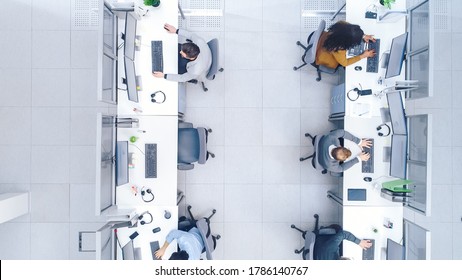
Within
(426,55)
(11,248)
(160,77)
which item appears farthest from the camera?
(11,248)

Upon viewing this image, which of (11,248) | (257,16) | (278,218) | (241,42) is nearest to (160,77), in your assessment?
(241,42)

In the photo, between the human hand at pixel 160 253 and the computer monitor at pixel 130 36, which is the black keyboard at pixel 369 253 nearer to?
the human hand at pixel 160 253

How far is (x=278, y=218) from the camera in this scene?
3.87 meters

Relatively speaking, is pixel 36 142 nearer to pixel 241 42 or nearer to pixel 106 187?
pixel 106 187

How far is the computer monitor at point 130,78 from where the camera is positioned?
2926 millimetres

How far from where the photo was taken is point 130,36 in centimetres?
299

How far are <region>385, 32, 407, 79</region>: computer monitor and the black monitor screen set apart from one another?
9.45 feet

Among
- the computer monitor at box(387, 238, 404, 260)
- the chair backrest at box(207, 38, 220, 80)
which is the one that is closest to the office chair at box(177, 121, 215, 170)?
the chair backrest at box(207, 38, 220, 80)

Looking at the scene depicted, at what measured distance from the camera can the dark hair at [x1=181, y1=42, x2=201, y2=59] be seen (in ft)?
9.78

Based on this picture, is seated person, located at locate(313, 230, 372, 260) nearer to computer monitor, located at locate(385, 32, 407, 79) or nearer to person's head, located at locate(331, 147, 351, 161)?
person's head, located at locate(331, 147, 351, 161)

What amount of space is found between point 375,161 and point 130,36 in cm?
293

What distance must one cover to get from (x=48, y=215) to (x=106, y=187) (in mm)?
1395

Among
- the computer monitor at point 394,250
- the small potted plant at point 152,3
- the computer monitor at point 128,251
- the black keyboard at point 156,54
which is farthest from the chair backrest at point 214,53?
the computer monitor at point 394,250

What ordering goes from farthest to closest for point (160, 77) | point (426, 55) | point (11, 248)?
point (11, 248), point (160, 77), point (426, 55)
